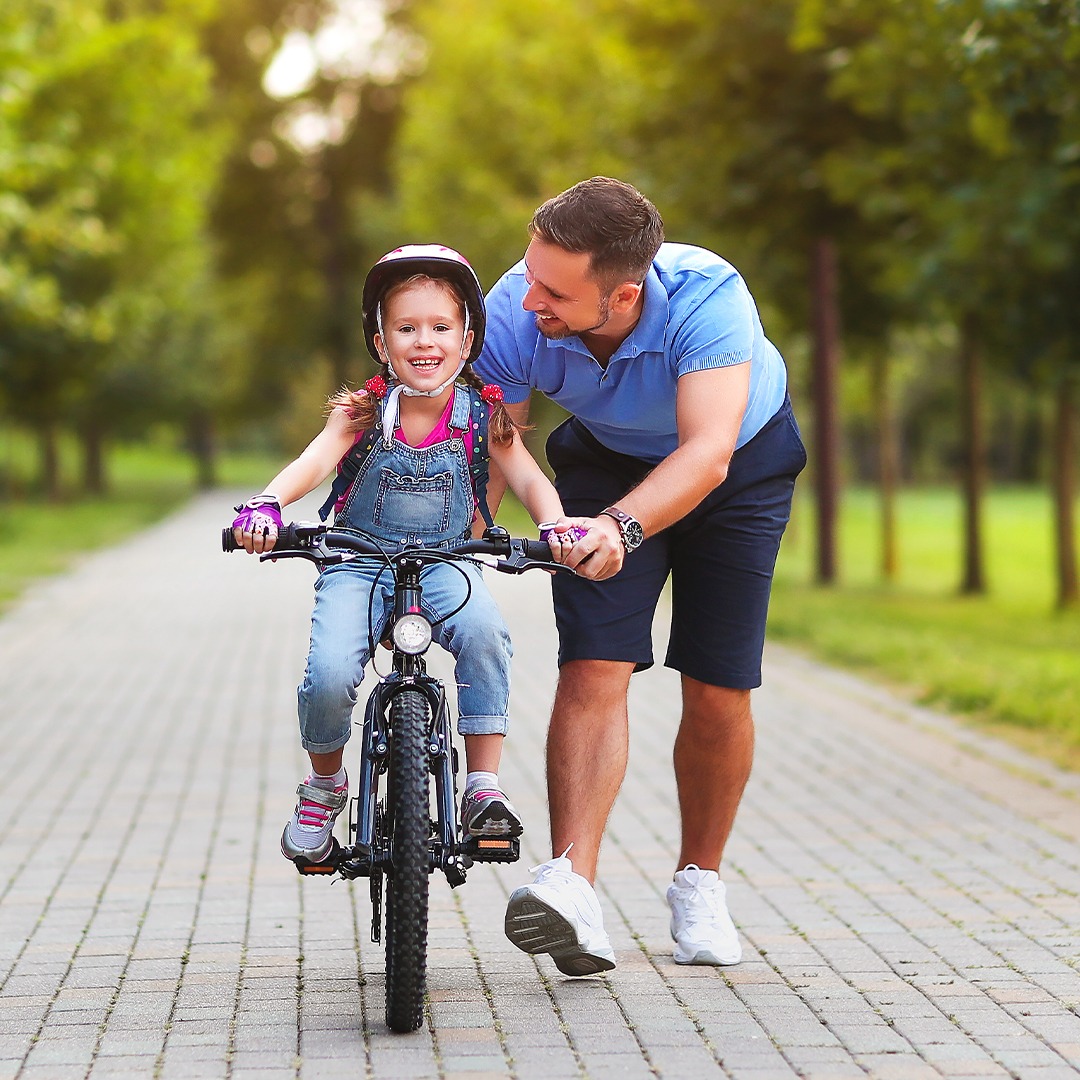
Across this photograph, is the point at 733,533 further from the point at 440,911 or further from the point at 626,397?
the point at 440,911

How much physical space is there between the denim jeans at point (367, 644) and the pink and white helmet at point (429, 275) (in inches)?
19.4

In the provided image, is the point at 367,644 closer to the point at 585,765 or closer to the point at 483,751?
the point at 483,751

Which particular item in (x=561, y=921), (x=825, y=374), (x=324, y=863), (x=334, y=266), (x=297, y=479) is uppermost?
(x=334, y=266)

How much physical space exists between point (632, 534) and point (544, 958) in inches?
50.0

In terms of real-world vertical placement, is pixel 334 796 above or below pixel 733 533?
below

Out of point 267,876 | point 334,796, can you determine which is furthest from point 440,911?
point 334,796

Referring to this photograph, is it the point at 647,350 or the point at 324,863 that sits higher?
the point at 647,350

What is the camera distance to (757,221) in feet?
53.4

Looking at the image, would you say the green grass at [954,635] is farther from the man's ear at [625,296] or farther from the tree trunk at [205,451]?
the tree trunk at [205,451]

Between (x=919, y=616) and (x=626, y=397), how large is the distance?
12.8 meters

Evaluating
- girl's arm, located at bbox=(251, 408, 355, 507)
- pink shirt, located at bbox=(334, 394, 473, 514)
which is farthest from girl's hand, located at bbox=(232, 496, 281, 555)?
pink shirt, located at bbox=(334, 394, 473, 514)

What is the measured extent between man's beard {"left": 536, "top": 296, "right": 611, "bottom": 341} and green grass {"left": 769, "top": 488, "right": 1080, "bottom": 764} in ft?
15.0

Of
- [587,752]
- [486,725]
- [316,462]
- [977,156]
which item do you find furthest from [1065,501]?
[316,462]

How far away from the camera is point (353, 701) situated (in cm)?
386
